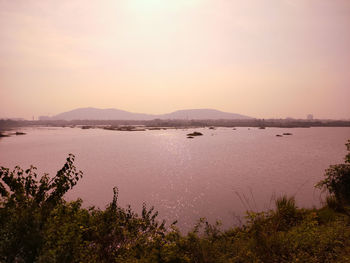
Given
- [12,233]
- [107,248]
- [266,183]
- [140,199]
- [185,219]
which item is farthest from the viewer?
[266,183]

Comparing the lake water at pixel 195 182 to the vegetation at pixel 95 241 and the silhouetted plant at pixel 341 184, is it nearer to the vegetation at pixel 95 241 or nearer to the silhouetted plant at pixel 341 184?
the silhouetted plant at pixel 341 184

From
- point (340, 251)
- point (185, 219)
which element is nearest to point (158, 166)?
point (185, 219)

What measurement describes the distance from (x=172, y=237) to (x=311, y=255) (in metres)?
Result: 5.78

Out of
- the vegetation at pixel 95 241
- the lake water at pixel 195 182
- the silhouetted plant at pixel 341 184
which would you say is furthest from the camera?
the lake water at pixel 195 182

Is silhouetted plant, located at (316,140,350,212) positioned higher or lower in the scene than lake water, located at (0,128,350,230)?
higher

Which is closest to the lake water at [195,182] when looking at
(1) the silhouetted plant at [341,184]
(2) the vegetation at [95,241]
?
(1) the silhouetted plant at [341,184]

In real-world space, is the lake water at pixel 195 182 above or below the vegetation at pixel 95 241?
below

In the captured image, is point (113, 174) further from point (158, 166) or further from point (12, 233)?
point (12, 233)

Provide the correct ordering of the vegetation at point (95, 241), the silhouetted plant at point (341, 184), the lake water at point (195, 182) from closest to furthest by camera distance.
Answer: the vegetation at point (95, 241), the silhouetted plant at point (341, 184), the lake water at point (195, 182)

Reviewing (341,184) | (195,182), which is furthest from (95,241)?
(195,182)

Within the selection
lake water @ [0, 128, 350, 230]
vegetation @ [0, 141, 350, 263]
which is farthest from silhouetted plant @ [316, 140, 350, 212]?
vegetation @ [0, 141, 350, 263]

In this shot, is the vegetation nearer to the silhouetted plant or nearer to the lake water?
the silhouetted plant

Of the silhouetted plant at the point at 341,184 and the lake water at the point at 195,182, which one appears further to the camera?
the lake water at the point at 195,182

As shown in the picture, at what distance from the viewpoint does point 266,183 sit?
2797 cm
